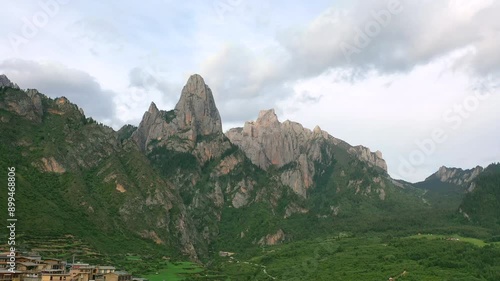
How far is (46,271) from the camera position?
81812mm

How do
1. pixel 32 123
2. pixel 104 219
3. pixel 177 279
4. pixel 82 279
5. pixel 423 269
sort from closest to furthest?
pixel 82 279
pixel 177 279
pixel 423 269
pixel 104 219
pixel 32 123

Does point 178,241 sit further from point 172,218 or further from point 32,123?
point 32,123

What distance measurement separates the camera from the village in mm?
78625

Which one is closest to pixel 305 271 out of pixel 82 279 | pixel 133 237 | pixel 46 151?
pixel 133 237

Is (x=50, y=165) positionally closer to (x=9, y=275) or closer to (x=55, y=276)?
(x=55, y=276)

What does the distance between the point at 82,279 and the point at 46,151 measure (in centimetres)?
10214

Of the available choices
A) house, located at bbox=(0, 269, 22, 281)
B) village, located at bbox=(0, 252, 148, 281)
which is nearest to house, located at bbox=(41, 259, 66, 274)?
village, located at bbox=(0, 252, 148, 281)

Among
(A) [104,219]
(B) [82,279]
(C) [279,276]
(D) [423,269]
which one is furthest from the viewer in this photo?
(A) [104,219]

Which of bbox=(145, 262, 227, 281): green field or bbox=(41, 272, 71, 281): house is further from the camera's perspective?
bbox=(145, 262, 227, 281): green field

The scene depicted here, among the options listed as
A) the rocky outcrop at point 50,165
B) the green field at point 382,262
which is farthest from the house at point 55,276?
the rocky outcrop at point 50,165

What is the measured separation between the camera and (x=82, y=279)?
82.9 m

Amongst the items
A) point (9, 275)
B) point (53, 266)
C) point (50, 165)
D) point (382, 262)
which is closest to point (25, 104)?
point (50, 165)

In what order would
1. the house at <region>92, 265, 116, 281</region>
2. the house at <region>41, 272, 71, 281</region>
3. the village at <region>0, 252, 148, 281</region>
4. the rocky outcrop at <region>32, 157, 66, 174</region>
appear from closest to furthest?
the village at <region>0, 252, 148, 281</region>
the house at <region>41, 272, 71, 281</region>
the house at <region>92, 265, 116, 281</region>
the rocky outcrop at <region>32, 157, 66, 174</region>

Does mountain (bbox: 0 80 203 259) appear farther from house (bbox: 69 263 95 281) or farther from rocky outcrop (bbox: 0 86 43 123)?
house (bbox: 69 263 95 281)
